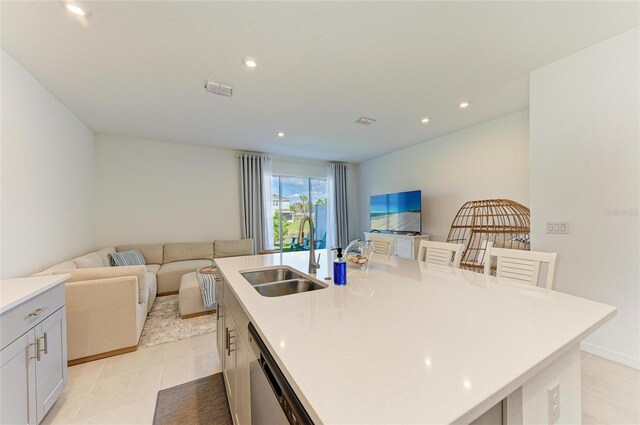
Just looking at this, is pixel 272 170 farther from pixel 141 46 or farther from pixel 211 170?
pixel 141 46

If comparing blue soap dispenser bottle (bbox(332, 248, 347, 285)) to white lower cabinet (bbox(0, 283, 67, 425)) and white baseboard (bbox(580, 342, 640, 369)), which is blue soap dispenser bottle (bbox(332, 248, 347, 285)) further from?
white baseboard (bbox(580, 342, 640, 369))

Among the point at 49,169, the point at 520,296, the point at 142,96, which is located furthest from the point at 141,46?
the point at 520,296

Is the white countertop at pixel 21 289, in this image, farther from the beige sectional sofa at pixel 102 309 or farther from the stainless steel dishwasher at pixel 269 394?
the stainless steel dishwasher at pixel 269 394

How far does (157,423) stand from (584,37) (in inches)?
165

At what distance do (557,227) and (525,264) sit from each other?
1.19 m

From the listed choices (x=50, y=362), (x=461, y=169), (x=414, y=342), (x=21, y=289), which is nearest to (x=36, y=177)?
(x=21, y=289)

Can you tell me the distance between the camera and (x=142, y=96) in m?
2.81

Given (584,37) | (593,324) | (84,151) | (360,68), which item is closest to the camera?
(593,324)

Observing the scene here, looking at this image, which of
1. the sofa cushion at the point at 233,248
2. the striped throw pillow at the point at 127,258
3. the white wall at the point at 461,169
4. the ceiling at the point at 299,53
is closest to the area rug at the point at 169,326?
the striped throw pillow at the point at 127,258

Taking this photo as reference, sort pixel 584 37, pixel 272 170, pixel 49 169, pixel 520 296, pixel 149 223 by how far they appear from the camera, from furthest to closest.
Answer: pixel 272 170 < pixel 149 223 < pixel 49 169 < pixel 584 37 < pixel 520 296

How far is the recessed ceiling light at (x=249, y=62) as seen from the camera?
7.11ft

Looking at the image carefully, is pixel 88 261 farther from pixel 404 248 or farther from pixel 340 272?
pixel 404 248

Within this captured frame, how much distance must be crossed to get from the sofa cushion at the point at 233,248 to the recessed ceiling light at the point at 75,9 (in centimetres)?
372

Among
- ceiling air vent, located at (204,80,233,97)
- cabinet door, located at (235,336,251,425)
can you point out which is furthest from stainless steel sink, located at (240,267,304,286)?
ceiling air vent, located at (204,80,233,97)
